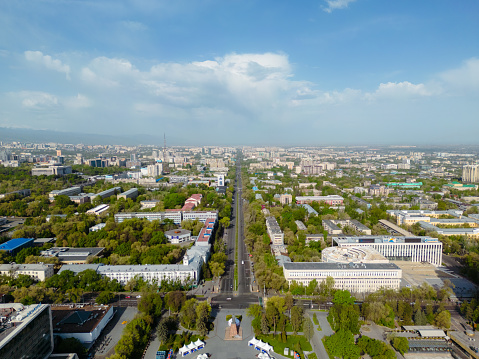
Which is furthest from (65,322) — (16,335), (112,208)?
(112,208)

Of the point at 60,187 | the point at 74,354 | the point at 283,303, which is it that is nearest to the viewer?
the point at 74,354

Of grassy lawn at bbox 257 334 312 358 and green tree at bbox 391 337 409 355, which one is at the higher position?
green tree at bbox 391 337 409 355

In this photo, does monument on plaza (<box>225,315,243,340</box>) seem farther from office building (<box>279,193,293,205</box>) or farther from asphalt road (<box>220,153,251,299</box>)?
office building (<box>279,193,293,205</box>)

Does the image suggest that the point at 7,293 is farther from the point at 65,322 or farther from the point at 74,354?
the point at 74,354

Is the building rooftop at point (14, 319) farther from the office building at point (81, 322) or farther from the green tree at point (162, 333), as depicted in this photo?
the green tree at point (162, 333)

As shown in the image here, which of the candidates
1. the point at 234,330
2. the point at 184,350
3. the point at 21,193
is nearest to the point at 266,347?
the point at 234,330

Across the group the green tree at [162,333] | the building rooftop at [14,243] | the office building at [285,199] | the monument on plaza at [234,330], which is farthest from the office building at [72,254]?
the office building at [285,199]

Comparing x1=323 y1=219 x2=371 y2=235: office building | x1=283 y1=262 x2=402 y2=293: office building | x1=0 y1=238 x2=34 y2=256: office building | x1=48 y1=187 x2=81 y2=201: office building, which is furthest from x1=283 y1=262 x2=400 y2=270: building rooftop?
x1=48 y1=187 x2=81 y2=201: office building
